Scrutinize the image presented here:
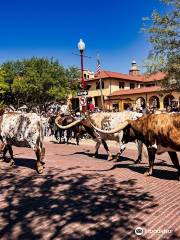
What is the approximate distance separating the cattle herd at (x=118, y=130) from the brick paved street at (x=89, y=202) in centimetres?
79

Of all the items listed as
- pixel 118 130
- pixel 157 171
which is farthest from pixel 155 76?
pixel 118 130

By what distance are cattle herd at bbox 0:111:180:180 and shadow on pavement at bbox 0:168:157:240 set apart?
1097 millimetres

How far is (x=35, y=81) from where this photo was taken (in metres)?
57.6

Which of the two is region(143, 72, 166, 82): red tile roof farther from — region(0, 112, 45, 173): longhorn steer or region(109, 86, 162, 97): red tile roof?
region(0, 112, 45, 173): longhorn steer

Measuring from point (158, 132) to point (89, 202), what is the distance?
286cm

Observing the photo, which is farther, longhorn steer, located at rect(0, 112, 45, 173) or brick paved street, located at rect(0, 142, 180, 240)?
longhorn steer, located at rect(0, 112, 45, 173)

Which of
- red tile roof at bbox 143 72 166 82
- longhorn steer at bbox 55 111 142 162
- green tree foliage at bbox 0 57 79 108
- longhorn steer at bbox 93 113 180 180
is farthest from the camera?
green tree foliage at bbox 0 57 79 108

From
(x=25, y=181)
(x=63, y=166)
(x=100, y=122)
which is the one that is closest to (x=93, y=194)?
(x=25, y=181)

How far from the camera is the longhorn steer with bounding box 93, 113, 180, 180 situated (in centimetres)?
845

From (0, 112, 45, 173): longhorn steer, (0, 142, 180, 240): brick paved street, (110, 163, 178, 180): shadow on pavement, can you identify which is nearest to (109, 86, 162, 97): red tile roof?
(110, 163, 178, 180): shadow on pavement

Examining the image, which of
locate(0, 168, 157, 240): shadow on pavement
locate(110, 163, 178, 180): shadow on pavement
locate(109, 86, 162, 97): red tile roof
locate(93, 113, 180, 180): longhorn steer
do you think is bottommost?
locate(0, 168, 157, 240): shadow on pavement

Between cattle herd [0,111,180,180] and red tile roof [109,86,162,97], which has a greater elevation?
red tile roof [109,86,162,97]

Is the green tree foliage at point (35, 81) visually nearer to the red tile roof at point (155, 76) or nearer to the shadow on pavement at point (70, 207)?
the red tile roof at point (155, 76)

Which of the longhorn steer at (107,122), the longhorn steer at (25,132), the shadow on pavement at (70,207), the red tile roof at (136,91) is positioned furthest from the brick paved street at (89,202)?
the red tile roof at (136,91)
